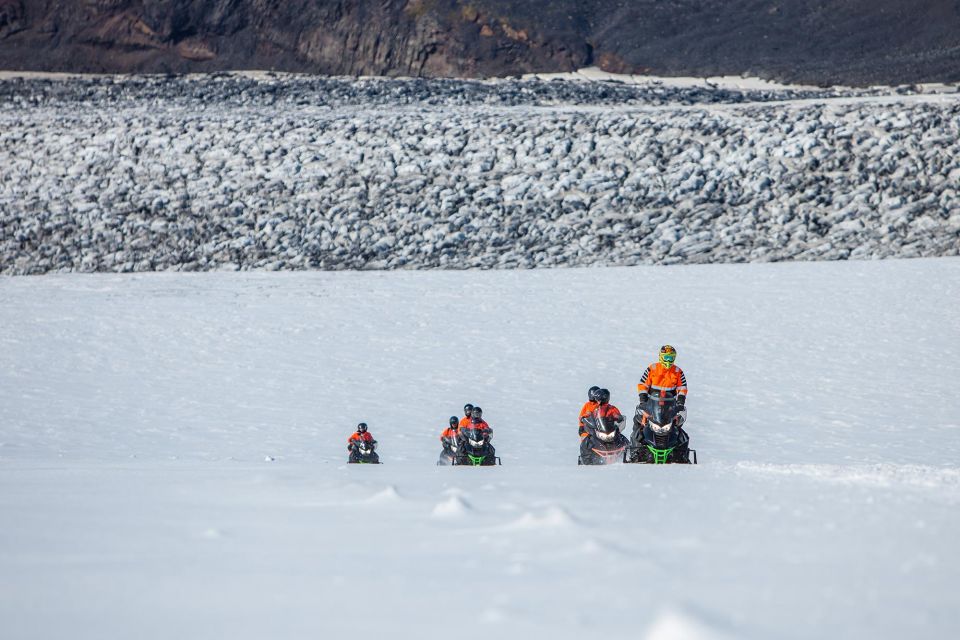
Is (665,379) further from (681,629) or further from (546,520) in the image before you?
(681,629)

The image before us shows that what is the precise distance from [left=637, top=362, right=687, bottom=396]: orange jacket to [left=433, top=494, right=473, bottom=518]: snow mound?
11.3ft

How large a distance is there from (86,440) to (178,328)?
18.2 feet

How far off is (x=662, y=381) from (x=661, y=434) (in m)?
0.39

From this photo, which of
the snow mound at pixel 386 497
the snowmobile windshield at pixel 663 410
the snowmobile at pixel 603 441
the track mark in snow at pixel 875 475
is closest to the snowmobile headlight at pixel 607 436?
the snowmobile at pixel 603 441

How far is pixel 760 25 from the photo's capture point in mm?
33156

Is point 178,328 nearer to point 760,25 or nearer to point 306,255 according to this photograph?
point 306,255

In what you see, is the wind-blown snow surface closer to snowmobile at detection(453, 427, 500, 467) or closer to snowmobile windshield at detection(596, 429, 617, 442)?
snowmobile at detection(453, 427, 500, 467)

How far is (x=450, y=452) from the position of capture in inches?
323

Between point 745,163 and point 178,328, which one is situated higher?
point 745,163

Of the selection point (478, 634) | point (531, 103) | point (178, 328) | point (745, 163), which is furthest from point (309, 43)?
point (478, 634)

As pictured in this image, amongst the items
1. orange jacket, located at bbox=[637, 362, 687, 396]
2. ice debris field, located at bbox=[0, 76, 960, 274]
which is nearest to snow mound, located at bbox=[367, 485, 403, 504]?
orange jacket, located at bbox=[637, 362, 687, 396]

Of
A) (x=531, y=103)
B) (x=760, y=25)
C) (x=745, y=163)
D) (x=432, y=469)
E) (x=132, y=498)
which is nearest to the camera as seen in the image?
(x=132, y=498)

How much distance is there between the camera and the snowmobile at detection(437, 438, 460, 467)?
8148 millimetres

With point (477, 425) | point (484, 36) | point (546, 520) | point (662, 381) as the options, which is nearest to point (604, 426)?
point (662, 381)
